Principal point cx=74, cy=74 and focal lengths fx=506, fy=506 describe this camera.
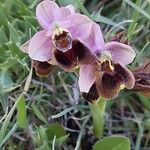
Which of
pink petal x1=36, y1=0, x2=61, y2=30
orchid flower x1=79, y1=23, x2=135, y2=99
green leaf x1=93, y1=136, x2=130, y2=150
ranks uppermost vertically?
pink petal x1=36, y1=0, x2=61, y2=30

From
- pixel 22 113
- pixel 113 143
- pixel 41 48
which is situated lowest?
pixel 113 143

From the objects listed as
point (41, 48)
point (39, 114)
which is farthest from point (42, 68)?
point (39, 114)

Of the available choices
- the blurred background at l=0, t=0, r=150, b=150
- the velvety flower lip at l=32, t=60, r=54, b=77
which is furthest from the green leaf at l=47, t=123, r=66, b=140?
the velvety flower lip at l=32, t=60, r=54, b=77

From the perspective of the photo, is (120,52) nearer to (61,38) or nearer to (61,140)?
(61,38)

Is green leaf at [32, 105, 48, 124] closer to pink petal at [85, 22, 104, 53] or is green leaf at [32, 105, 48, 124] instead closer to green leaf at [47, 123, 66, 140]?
green leaf at [47, 123, 66, 140]

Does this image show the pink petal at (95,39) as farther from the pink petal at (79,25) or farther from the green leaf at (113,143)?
the green leaf at (113,143)

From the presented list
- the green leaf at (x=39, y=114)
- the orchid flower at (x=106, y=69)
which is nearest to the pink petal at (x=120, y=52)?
the orchid flower at (x=106, y=69)

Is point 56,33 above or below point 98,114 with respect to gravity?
above

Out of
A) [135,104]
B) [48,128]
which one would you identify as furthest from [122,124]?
[48,128]
